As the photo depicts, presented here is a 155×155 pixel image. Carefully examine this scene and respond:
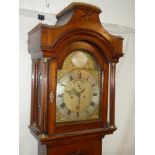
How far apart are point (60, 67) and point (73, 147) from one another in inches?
21.5

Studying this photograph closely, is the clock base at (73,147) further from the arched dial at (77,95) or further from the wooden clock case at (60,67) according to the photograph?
the arched dial at (77,95)

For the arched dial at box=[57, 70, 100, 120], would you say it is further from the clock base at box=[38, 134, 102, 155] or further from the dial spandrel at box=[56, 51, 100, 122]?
the clock base at box=[38, 134, 102, 155]

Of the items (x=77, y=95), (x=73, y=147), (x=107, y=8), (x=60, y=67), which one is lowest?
(x=73, y=147)

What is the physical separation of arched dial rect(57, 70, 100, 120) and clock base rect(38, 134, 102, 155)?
0.16 m

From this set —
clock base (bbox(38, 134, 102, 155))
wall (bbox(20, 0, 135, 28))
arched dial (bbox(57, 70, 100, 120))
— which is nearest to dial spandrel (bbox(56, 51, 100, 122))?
arched dial (bbox(57, 70, 100, 120))

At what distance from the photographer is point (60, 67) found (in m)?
1.23

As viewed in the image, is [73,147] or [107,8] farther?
[107,8]

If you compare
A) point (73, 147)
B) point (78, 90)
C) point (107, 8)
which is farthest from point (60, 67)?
point (107, 8)

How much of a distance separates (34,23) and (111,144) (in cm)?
137

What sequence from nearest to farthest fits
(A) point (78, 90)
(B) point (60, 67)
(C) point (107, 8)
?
(B) point (60, 67) → (A) point (78, 90) → (C) point (107, 8)

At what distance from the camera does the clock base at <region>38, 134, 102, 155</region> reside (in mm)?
1249

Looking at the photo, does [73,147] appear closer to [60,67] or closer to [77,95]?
[77,95]
